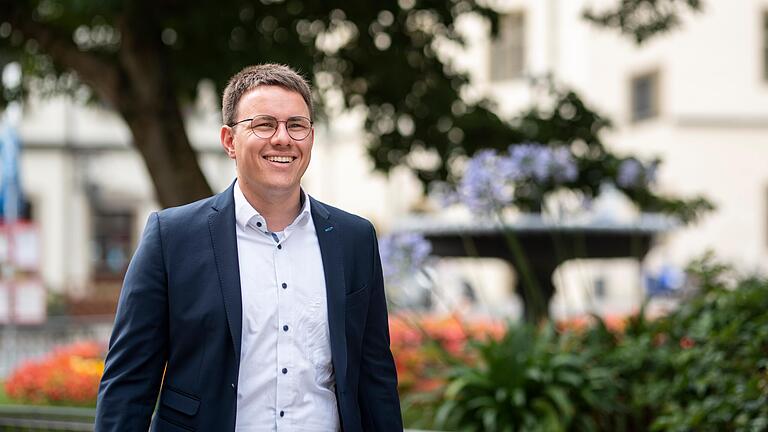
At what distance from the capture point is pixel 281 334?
2.74 metres

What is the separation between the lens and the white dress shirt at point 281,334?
8.94 feet

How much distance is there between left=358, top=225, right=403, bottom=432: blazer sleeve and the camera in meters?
2.93

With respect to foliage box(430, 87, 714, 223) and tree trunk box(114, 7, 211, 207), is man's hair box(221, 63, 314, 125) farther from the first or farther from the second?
tree trunk box(114, 7, 211, 207)

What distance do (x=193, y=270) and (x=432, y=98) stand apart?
631 centimetres

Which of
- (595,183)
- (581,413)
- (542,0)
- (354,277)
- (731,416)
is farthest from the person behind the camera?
(542,0)

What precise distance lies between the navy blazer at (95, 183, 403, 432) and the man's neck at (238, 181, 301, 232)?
0.06 metres

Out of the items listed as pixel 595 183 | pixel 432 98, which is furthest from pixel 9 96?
pixel 595 183

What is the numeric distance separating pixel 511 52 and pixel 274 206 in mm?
29608

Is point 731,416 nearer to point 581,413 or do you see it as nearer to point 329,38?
point 581,413

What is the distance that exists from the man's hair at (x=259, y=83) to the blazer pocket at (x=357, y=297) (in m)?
0.46

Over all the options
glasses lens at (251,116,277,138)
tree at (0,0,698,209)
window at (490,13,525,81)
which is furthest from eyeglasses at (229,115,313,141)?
window at (490,13,525,81)

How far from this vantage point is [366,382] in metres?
2.94

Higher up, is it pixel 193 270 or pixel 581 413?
pixel 193 270

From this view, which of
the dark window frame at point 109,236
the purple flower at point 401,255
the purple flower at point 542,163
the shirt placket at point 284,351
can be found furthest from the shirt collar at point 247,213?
the dark window frame at point 109,236
